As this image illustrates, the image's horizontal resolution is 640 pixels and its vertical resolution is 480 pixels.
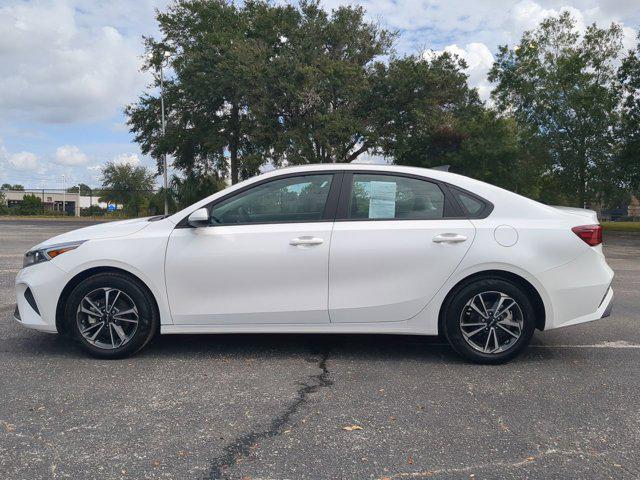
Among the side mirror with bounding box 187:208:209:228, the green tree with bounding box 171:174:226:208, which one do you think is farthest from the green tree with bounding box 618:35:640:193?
the side mirror with bounding box 187:208:209:228

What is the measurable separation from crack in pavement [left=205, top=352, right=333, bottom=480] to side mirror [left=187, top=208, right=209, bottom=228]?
4.89 feet

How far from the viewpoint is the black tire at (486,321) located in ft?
13.6

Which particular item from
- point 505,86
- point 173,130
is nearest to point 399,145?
point 505,86

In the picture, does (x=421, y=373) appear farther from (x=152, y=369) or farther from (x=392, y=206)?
(x=152, y=369)

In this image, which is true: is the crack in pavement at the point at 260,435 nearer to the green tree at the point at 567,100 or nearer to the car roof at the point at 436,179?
the car roof at the point at 436,179

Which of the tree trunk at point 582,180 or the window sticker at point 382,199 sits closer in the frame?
the window sticker at point 382,199

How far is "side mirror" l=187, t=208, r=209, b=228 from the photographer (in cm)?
417

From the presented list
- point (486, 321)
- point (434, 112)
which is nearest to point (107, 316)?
point (486, 321)

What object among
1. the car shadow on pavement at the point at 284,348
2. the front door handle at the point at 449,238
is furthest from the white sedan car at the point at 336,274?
the car shadow on pavement at the point at 284,348

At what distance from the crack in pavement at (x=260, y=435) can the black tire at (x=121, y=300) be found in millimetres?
1407

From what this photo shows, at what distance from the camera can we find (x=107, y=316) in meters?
4.25

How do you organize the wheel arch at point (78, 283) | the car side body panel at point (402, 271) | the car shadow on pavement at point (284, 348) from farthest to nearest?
the car shadow on pavement at point (284, 348) → the wheel arch at point (78, 283) → the car side body panel at point (402, 271)

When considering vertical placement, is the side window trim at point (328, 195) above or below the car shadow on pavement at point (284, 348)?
above

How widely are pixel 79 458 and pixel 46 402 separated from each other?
0.92 metres
